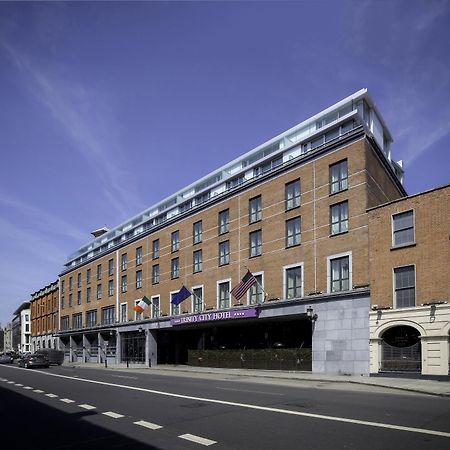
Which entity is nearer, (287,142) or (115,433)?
(115,433)

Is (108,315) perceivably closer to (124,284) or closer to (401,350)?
(124,284)

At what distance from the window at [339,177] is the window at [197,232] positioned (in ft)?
50.1

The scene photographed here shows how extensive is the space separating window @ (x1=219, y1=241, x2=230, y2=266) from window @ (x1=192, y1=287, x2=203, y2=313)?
12.4 ft

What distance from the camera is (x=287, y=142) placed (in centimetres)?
3862

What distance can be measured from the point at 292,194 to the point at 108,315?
113 feet

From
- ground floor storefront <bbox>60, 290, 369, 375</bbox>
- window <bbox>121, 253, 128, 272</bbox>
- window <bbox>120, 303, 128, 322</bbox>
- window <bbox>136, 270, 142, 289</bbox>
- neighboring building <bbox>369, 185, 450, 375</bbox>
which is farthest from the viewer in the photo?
window <bbox>121, 253, 128, 272</bbox>

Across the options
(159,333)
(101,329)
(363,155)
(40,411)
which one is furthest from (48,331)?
(40,411)

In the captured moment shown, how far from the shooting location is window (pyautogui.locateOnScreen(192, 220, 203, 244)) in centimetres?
4486

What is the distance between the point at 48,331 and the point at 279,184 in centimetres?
6529

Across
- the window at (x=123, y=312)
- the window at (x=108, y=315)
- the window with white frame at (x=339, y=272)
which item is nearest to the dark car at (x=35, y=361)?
the window at (x=123, y=312)

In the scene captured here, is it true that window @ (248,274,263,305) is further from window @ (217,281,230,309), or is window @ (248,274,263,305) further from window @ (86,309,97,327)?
window @ (86,309,97,327)

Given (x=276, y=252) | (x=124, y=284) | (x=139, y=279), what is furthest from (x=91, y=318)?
(x=276, y=252)

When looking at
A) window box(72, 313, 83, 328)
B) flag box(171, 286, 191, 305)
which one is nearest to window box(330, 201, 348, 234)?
flag box(171, 286, 191, 305)

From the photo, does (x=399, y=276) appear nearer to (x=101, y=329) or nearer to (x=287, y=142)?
(x=287, y=142)
